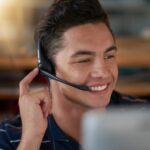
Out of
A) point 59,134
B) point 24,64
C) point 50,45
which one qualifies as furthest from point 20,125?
point 24,64

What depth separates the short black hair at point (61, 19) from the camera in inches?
46.5

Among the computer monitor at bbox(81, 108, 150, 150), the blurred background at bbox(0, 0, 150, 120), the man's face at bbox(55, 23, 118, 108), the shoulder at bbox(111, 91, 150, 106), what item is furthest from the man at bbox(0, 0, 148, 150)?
the blurred background at bbox(0, 0, 150, 120)

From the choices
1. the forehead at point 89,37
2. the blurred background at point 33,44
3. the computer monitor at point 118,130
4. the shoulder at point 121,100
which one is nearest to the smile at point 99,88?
the forehead at point 89,37

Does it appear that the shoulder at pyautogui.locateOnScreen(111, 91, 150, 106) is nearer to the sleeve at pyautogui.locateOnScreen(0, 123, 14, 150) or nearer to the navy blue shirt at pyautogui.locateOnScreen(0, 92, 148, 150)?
the navy blue shirt at pyautogui.locateOnScreen(0, 92, 148, 150)

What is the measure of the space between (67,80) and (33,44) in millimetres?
1535

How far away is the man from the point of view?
1110 mm

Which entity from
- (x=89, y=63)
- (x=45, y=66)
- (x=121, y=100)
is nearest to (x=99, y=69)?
(x=89, y=63)

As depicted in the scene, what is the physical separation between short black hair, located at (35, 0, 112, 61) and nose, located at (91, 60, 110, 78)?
134mm

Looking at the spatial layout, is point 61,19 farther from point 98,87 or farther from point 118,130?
point 118,130

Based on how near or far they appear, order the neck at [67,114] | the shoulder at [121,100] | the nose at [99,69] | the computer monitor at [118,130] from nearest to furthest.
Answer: the computer monitor at [118,130] < the nose at [99,69] < the neck at [67,114] < the shoulder at [121,100]

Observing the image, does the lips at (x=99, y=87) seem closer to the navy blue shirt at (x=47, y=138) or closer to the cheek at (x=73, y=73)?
the cheek at (x=73, y=73)

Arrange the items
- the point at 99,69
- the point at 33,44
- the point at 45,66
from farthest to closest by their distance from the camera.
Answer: the point at 33,44 < the point at 45,66 < the point at 99,69

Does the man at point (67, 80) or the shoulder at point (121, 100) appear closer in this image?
the man at point (67, 80)

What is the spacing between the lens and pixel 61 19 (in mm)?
1188
